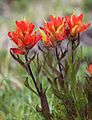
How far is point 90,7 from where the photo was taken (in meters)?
4.79

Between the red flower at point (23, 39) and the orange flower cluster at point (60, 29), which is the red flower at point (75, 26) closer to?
the orange flower cluster at point (60, 29)

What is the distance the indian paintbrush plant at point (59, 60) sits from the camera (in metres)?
1.53

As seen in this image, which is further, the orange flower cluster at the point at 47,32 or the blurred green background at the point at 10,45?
→ the blurred green background at the point at 10,45

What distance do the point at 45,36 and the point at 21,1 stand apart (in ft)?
11.0

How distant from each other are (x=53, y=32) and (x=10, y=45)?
6.18 ft

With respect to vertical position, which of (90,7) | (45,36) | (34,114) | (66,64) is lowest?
(34,114)

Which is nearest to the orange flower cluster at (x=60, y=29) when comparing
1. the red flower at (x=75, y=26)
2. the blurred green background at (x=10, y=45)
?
the red flower at (x=75, y=26)

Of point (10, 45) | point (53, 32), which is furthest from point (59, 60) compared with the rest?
point (10, 45)

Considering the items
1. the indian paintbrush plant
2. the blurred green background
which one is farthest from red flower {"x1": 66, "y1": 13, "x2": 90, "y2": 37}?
the blurred green background

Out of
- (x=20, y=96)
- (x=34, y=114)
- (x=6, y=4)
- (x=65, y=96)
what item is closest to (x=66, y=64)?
(x=65, y=96)

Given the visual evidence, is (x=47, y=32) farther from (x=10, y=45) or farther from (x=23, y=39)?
(x=10, y=45)

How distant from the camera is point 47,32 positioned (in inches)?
61.5

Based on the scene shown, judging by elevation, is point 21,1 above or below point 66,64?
above

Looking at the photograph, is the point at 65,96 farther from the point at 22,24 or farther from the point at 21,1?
the point at 21,1
